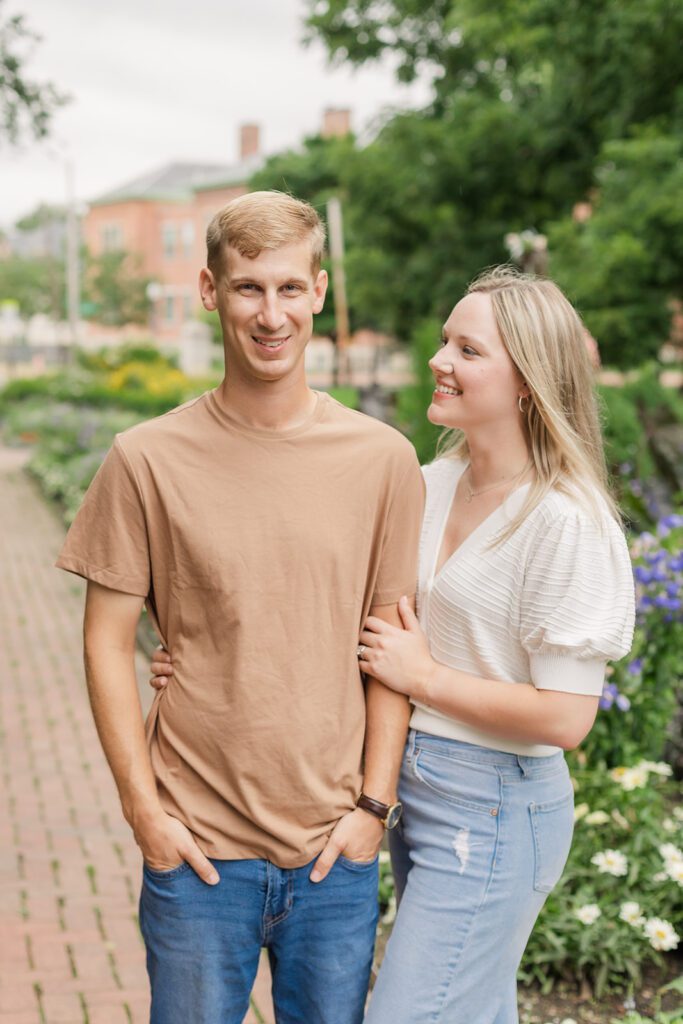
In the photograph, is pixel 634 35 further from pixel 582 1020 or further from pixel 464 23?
pixel 582 1020

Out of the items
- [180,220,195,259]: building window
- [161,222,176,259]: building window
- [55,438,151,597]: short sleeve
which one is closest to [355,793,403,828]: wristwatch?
[55,438,151,597]: short sleeve

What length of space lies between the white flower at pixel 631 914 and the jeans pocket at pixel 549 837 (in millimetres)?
1392

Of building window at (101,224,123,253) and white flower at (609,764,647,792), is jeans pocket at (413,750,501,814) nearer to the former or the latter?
white flower at (609,764,647,792)

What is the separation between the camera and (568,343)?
2.06m

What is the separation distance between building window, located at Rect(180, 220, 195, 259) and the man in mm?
65041

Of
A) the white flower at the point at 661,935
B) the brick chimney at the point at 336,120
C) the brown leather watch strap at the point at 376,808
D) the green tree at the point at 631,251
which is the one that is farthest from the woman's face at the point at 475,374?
the brick chimney at the point at 336,120

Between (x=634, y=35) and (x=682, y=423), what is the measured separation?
166 inches

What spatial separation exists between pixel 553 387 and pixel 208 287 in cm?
62

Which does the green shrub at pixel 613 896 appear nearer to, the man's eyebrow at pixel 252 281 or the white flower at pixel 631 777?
the white flower at pixel 631 777

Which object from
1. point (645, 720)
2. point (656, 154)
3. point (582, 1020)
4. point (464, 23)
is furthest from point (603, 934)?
point (464, 23)

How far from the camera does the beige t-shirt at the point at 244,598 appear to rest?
194 cm

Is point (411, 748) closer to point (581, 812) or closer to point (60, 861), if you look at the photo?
point (581, 812)

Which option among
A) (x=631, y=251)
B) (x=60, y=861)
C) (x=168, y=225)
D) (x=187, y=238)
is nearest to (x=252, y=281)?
(x=60, y=861)

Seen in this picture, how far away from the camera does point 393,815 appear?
2049 mm
